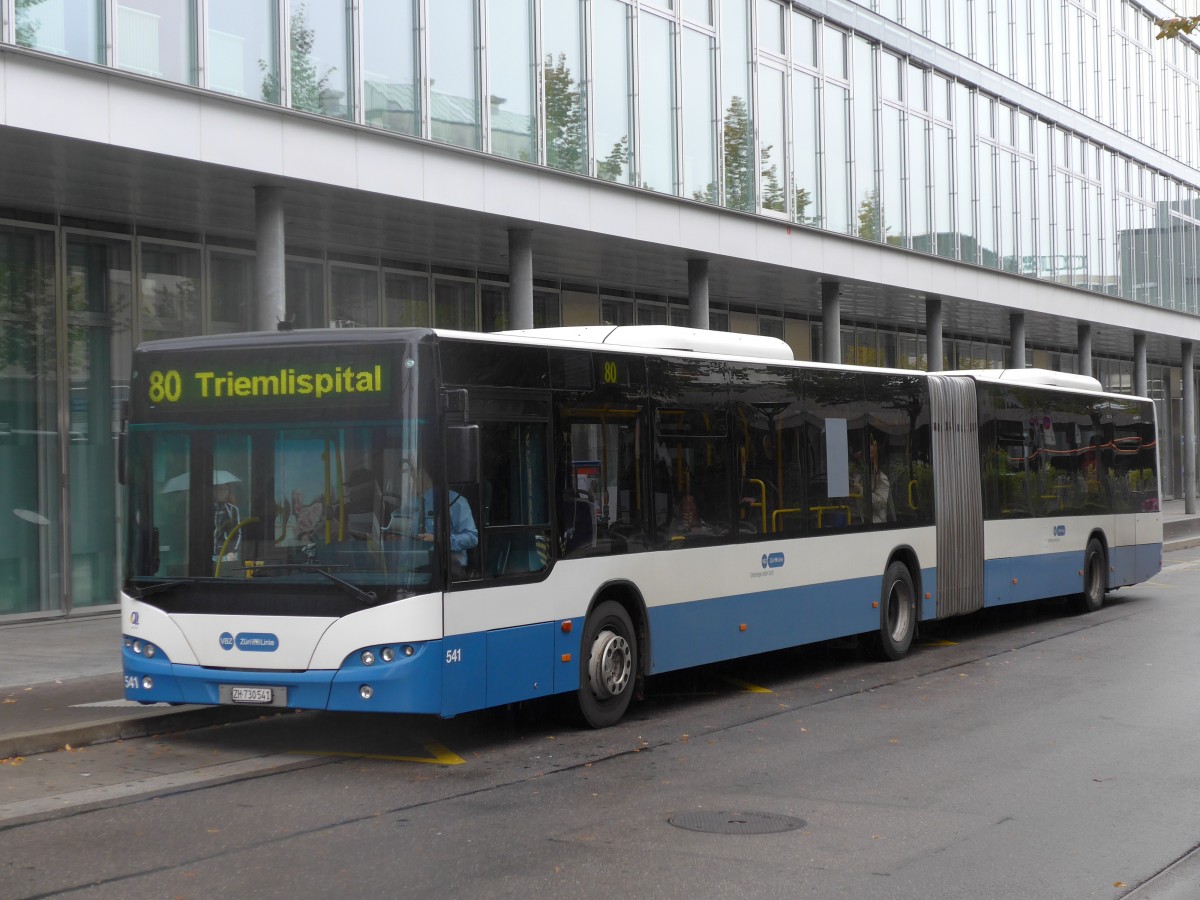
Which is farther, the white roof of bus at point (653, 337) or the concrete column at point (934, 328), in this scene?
the concrete column at point (934, 328)

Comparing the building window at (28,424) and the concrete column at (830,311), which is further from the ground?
the concrete column at (830,311)

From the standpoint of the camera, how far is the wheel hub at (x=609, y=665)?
431 inches

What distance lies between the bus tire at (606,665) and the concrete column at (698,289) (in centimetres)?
1323

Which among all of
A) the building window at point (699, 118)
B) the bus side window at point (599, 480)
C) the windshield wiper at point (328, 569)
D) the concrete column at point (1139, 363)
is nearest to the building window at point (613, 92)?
the building window at point (699, 118)

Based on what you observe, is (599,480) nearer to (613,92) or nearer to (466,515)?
(466,515)

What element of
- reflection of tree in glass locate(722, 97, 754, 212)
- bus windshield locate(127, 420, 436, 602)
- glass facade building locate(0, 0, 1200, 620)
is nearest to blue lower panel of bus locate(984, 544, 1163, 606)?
glass facade building locate(0, 0, 1200, 620)

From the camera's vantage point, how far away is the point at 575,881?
6.60 meters

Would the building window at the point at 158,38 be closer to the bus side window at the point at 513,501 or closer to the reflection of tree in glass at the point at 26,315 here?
the reflection of tree in glass at the point at 26,315

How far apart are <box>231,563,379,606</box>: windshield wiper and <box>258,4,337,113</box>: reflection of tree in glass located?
8425 mm

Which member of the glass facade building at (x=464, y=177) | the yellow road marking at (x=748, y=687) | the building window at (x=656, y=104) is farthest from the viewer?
the building window at (x=656, y=104)

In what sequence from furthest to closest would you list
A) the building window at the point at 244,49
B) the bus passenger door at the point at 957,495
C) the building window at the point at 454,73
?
the building window at the point at 454,73
the bus passenger door at the point at 957,495
the building window at the point at 244,49

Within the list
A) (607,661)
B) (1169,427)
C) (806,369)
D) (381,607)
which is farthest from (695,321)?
(1169,427)

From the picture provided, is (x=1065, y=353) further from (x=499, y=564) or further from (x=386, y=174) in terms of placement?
(x=499, y=564)

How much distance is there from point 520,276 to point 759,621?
28.7ft
